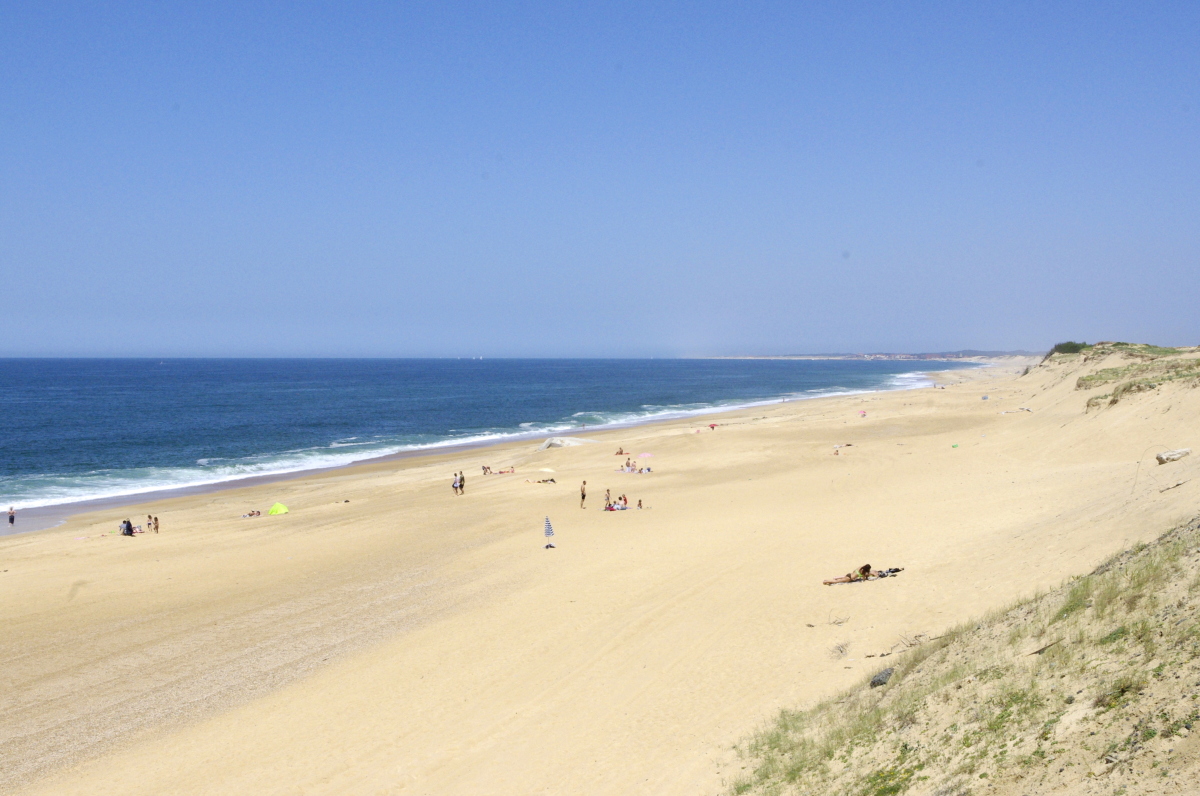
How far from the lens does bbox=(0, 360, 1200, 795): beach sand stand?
31.4 ft

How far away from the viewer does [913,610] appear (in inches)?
461

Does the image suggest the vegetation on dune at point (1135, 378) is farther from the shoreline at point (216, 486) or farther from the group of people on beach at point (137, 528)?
the group of people on beach at point (137, 528)

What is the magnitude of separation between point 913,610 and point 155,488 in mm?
36406

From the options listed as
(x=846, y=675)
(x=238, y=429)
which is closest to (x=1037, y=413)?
(x=846, y=675)

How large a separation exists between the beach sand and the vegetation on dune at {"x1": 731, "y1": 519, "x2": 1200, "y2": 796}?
3.75 feet

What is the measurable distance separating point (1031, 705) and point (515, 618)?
9963 mm

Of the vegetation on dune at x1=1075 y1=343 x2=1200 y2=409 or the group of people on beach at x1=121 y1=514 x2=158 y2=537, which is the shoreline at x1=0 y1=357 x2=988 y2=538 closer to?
the group of people on beach at x1=121 y1=514 x2=158 y2=537

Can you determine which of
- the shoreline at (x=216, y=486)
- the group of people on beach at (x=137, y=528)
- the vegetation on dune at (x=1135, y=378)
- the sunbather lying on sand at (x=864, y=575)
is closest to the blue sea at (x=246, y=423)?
the shoreline at (x=216, y=486)

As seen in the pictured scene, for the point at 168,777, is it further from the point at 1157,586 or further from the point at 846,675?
the point at 1157,586

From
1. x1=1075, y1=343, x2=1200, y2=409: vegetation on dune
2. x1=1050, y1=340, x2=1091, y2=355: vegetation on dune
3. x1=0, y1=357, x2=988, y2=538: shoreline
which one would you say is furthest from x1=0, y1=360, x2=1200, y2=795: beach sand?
x1=1050, y1=340, x2=1091, y2=355: vegetation on dune

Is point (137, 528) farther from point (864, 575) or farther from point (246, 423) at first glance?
point (246, 423)

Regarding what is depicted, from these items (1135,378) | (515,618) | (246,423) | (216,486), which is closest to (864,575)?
(515,618)

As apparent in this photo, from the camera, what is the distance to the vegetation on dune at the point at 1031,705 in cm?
528

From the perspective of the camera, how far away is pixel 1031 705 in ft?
20.2
